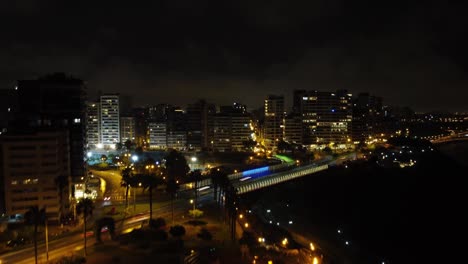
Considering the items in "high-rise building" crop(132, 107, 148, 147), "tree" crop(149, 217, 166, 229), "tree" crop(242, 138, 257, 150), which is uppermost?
"high-rise building" crop(132, 107, 148, 147)

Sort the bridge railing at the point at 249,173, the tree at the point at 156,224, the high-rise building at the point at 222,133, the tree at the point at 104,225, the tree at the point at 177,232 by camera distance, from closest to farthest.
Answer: the tree at the point at 104,225 → the tree at the point at 177,232 → the tree at the point at 156,224 → the bridge railing at the point at 249,173 → the high-rise building at the point at 222,133

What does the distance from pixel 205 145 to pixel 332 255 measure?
222 feet

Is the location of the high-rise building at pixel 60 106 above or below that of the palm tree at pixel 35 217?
above

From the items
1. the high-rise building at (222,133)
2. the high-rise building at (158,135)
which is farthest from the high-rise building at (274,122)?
the high-rise building at (158,135)

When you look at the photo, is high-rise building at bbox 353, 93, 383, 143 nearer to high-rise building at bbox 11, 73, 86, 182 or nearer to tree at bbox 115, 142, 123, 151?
tree at bbox 115, 142, 123, 151

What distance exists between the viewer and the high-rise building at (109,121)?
110m

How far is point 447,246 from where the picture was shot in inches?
1704

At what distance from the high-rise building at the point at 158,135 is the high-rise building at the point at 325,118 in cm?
3650

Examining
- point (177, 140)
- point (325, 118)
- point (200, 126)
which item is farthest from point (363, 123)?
point (177, 140)

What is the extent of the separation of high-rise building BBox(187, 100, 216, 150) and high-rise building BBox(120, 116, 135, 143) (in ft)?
61.4

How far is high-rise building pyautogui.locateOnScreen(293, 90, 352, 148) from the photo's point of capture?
358 feet

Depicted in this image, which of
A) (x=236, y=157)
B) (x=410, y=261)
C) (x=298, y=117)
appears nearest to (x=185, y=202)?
(x=410, y=261)

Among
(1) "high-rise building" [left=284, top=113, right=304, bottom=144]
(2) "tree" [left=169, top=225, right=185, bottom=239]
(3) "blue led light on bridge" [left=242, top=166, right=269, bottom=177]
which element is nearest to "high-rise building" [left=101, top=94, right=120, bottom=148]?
(1) "high-rise building" [left=284, top=113, right=304, bottom=144]

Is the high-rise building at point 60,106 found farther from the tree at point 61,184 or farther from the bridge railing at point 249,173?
the bridge railing at point 249,173
